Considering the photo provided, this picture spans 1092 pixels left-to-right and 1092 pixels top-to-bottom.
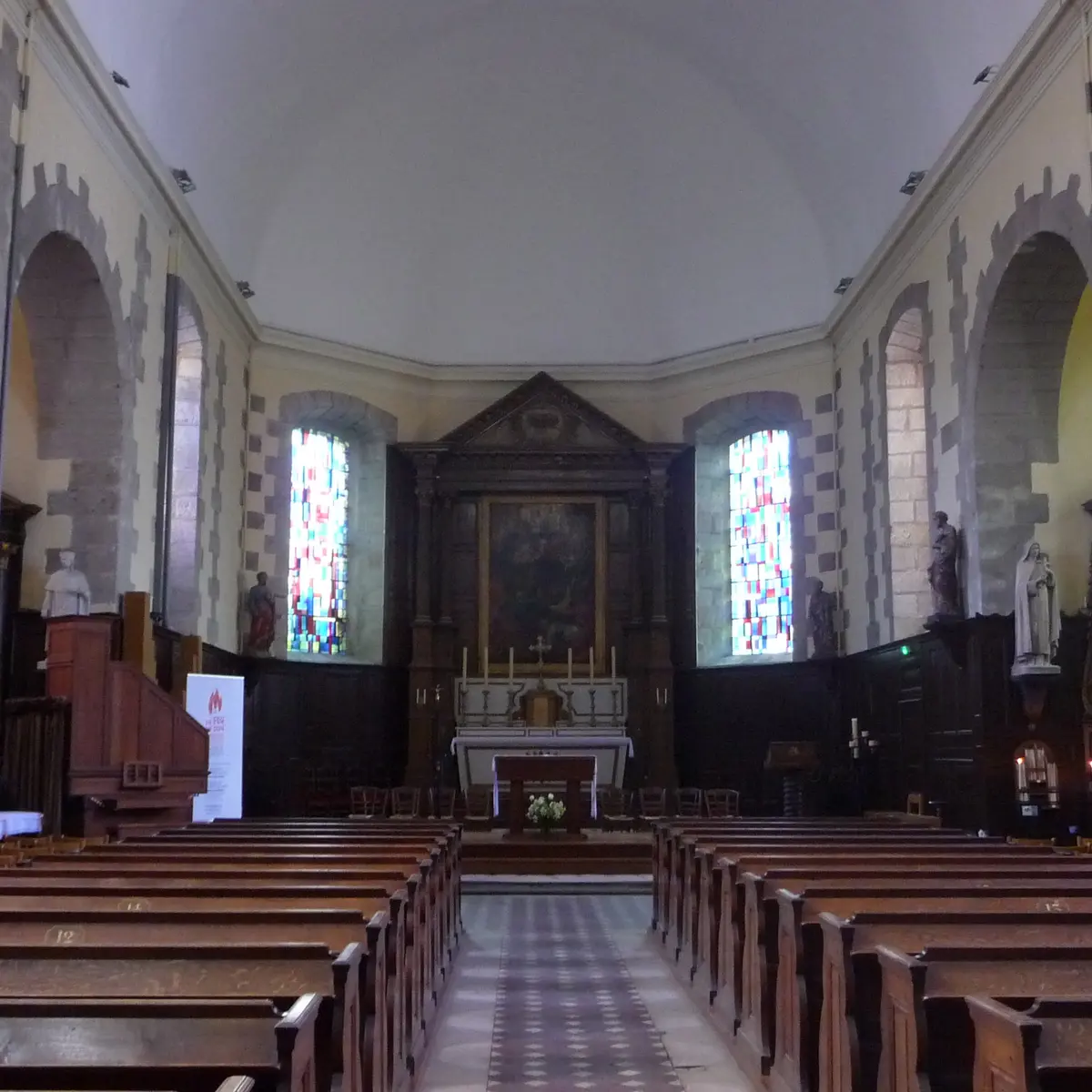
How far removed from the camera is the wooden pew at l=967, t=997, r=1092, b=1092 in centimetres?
272

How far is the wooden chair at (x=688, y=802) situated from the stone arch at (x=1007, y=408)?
6.12 metres

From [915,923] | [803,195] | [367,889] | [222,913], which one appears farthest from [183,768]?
[803,195]

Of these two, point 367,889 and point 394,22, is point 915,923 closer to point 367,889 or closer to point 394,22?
point 367,889

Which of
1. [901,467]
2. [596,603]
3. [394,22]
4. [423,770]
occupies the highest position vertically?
[394,22]

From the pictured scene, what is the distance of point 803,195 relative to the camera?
18844 mm

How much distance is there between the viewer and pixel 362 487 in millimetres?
20828

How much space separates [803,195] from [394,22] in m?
6.49

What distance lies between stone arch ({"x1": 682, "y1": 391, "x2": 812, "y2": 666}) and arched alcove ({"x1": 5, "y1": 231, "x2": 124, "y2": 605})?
10.2 metres

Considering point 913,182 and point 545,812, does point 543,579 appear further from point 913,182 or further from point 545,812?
point 913,182

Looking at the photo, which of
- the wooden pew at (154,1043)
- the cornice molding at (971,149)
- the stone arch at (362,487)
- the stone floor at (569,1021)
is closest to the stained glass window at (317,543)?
the stone arch at (362,487)

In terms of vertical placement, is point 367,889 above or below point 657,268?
below

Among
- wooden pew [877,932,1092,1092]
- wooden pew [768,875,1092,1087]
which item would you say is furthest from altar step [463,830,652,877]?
wooden pew [877,932,1092,1092]

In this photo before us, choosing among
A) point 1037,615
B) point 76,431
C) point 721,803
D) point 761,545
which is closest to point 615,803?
point 721,803

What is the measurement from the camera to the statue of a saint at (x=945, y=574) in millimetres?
13570
